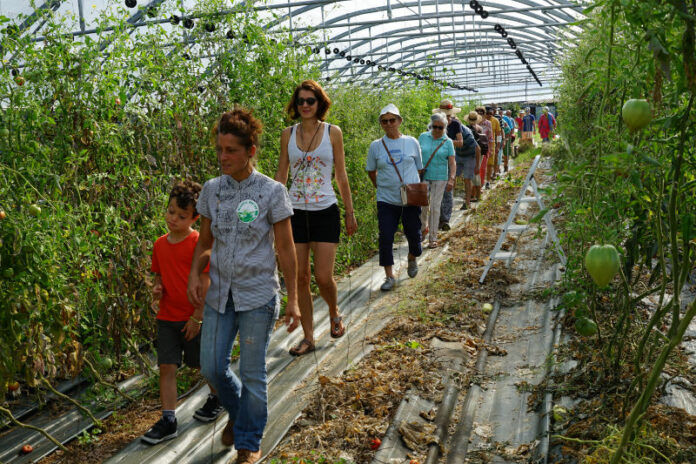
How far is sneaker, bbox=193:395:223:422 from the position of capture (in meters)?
3.13

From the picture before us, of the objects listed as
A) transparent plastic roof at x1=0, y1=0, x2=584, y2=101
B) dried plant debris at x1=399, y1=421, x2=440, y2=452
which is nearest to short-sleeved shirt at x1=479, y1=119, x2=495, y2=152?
transparent plastic roof at x1=0, y1=0, x2=584, y2=101

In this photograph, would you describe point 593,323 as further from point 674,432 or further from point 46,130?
point 46,130

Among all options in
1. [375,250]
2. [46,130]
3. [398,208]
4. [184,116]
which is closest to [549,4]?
[375,250]

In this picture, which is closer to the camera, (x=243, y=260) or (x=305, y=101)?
(x=243, y=260)

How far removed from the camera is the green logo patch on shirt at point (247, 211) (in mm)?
2480

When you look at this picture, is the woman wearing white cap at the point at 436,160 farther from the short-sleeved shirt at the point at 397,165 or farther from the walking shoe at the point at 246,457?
the walking shoe at the point at 246,457

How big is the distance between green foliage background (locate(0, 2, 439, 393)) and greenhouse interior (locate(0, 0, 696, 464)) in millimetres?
15

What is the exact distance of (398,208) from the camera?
546 centimetres

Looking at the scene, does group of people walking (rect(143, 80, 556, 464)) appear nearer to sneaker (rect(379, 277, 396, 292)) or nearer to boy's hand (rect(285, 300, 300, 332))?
boy's hand (rect(285, 300, 300, 332))

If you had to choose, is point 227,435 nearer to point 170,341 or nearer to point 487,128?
point 170,341

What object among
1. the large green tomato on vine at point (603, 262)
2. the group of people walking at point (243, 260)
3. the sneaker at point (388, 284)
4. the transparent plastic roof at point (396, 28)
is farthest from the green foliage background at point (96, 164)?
the large green tomato on vine at point (603, 262)

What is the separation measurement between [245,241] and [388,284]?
3013mm

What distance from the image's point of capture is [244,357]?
2.50 metres

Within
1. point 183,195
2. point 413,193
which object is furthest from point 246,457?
point 413,193
